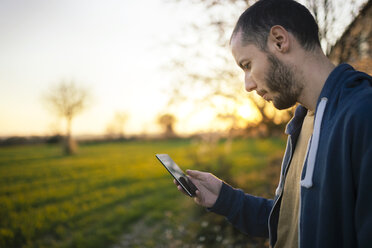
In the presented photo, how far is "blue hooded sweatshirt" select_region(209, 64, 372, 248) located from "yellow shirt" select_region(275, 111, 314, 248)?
12.7 inches

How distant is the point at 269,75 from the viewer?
4.81ft

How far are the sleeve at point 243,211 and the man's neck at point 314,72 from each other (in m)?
0.97

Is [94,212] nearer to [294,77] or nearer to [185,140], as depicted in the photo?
[294,77]

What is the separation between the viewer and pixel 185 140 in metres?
36.6

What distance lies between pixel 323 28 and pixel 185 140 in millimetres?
33276

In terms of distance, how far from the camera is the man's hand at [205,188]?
1.96 m

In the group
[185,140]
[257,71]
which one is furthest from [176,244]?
[185,140]

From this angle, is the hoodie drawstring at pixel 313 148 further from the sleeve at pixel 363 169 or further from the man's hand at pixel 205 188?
the man's hand at pixel 205 188

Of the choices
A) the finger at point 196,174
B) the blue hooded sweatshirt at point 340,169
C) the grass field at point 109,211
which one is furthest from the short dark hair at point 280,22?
the grass field at point 109,211

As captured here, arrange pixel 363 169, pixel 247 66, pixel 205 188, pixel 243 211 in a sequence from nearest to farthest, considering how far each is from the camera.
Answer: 1. pixel 363 169
2. pixel 247 66
3. pixel 243 211
4. pixel 205 188

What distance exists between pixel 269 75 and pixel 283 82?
9 centimetres

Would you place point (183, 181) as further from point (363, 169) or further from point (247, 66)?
point (363, 169)

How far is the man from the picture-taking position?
101cm

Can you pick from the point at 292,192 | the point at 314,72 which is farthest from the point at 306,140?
the point at 314,72
